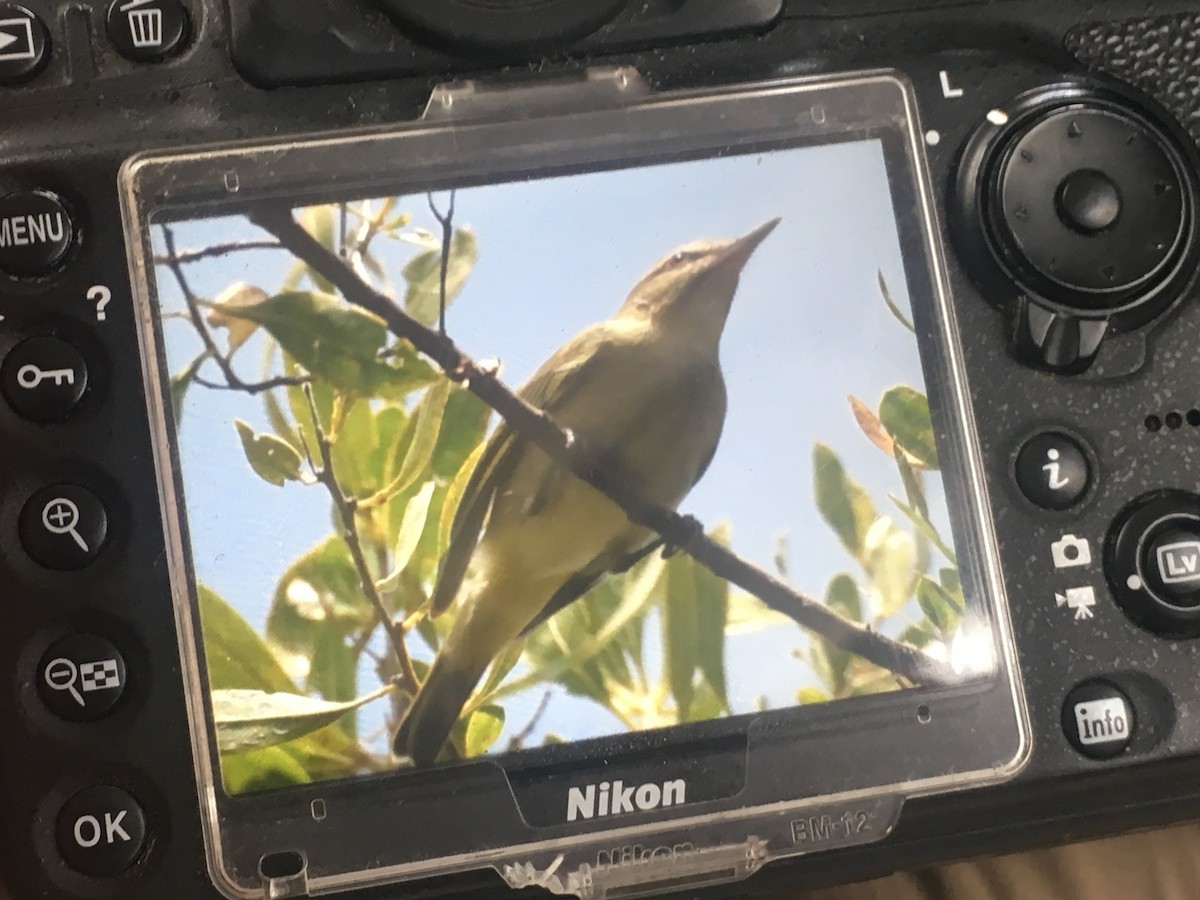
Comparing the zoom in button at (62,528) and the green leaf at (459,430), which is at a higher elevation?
the green leaf at (459,430)

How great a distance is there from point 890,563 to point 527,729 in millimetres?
124

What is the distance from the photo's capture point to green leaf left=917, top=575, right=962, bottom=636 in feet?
1.18

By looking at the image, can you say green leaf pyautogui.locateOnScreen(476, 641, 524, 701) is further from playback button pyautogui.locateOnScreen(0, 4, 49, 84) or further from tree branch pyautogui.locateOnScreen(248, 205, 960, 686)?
playback button pyautogui.locateOnScreen(0, 4, 49, 84)

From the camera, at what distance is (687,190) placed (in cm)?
36

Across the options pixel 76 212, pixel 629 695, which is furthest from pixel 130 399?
pixel 629 695

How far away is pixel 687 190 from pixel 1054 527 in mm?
157

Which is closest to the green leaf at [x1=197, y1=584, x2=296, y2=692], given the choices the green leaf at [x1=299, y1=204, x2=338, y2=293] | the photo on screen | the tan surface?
the photo on screen

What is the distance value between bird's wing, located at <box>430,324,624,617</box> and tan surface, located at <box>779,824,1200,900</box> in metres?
0.20

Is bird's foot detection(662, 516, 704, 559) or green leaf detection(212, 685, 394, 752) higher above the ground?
bird's foot detection(662, 516, 704, 559)

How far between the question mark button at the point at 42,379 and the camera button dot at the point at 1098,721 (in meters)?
0.32

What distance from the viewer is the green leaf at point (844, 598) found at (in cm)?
36

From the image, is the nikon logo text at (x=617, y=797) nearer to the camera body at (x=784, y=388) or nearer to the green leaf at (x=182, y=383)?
the camera body at (x=784, y=388)

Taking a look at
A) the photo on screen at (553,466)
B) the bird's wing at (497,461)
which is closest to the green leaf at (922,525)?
the photo on screen at (553,466)

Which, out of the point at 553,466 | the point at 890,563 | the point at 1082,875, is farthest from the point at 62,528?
the point at 1082,875
